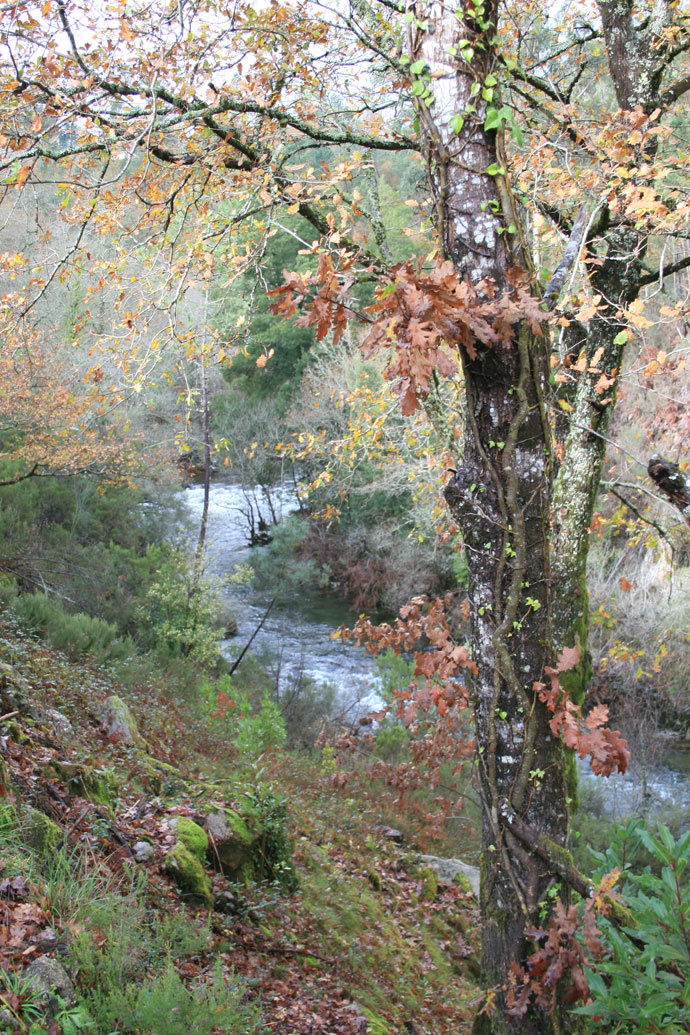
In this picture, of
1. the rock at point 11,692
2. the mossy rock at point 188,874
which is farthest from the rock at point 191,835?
the rock at point 11,692

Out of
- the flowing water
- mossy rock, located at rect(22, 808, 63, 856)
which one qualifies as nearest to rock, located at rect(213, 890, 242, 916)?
mossy rock, located at rect(22, 808, 63, 856)

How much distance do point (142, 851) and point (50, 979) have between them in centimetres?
153

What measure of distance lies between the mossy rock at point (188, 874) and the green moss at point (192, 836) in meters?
0.10

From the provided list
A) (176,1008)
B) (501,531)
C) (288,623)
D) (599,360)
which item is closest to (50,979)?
(176,1008)

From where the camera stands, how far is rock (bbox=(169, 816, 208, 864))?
14.9 feet

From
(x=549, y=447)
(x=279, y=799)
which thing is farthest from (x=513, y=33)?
(x=279, y=799)

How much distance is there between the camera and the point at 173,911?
386 cm

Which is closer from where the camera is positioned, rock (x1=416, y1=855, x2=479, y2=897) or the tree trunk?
the tree trunk

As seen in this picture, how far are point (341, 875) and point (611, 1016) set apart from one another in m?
3.74

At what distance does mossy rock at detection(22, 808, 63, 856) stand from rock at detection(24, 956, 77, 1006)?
778 mm

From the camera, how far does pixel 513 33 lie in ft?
18.1

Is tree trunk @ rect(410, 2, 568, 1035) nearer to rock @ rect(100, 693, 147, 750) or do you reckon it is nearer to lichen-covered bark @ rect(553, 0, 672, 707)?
lichen-covered bark @ rect(553, 0, 672, 707)

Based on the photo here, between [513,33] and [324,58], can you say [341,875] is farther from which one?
[513,33]

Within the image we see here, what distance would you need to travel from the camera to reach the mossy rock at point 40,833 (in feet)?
11.3
